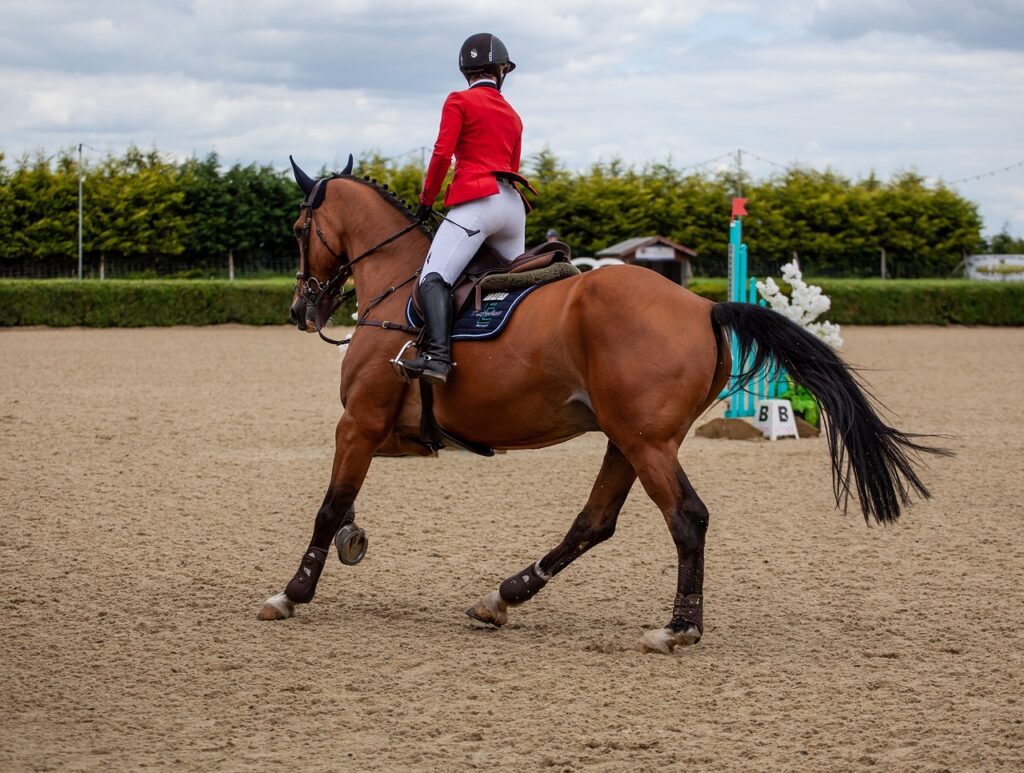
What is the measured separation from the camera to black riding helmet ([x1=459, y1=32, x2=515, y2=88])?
5.77 m

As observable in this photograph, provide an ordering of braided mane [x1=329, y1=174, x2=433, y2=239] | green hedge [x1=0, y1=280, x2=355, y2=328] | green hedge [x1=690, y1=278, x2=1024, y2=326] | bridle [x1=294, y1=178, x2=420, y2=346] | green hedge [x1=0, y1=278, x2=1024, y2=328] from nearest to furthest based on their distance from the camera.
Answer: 1. braided mane [x1=329, y1=174, x2=433, y2=239]
2. bridle [x1=294, y1=178, x2=420, y2=346]
3. green hedge [x1=0, y1=280, x2=355, y2=328]
4. green hedge [x1=0, y1=278, x2=1024, y2=328]
5. green hedge [x1=690, y1=278, x2=1024, y2=326]

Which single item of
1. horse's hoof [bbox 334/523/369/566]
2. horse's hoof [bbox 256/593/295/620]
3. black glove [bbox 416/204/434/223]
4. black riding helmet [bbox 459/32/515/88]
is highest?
black riding helmet [bbox 459/32/515/88]

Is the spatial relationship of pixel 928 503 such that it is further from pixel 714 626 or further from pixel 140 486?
pixel 140 486

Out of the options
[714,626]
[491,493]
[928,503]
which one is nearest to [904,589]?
[714,626]

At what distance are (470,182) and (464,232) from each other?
24 cm

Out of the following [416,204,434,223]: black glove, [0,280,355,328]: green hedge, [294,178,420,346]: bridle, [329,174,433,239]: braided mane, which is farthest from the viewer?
[0,280,355,328]: green hedge

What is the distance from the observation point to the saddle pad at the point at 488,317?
5.55 metres

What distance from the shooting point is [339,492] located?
18.8 ft

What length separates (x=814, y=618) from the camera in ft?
18.3

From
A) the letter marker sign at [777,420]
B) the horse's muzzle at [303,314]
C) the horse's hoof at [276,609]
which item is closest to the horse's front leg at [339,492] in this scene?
the horse's hoof at [276,609]

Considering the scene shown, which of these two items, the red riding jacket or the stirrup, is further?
the red riding jacket

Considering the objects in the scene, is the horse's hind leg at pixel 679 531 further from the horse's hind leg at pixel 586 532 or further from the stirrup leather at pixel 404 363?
the stirrup leather at pixel 404 363

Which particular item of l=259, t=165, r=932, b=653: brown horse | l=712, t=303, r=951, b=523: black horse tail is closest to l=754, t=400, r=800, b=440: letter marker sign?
l=259, t=165, r=932, b=653: brown horse

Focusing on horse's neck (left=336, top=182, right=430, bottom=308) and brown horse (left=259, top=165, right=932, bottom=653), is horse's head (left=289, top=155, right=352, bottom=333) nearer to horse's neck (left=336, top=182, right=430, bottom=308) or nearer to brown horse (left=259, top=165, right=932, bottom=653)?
horse's neck (left=336, top=182, right=430, bottom=308)
